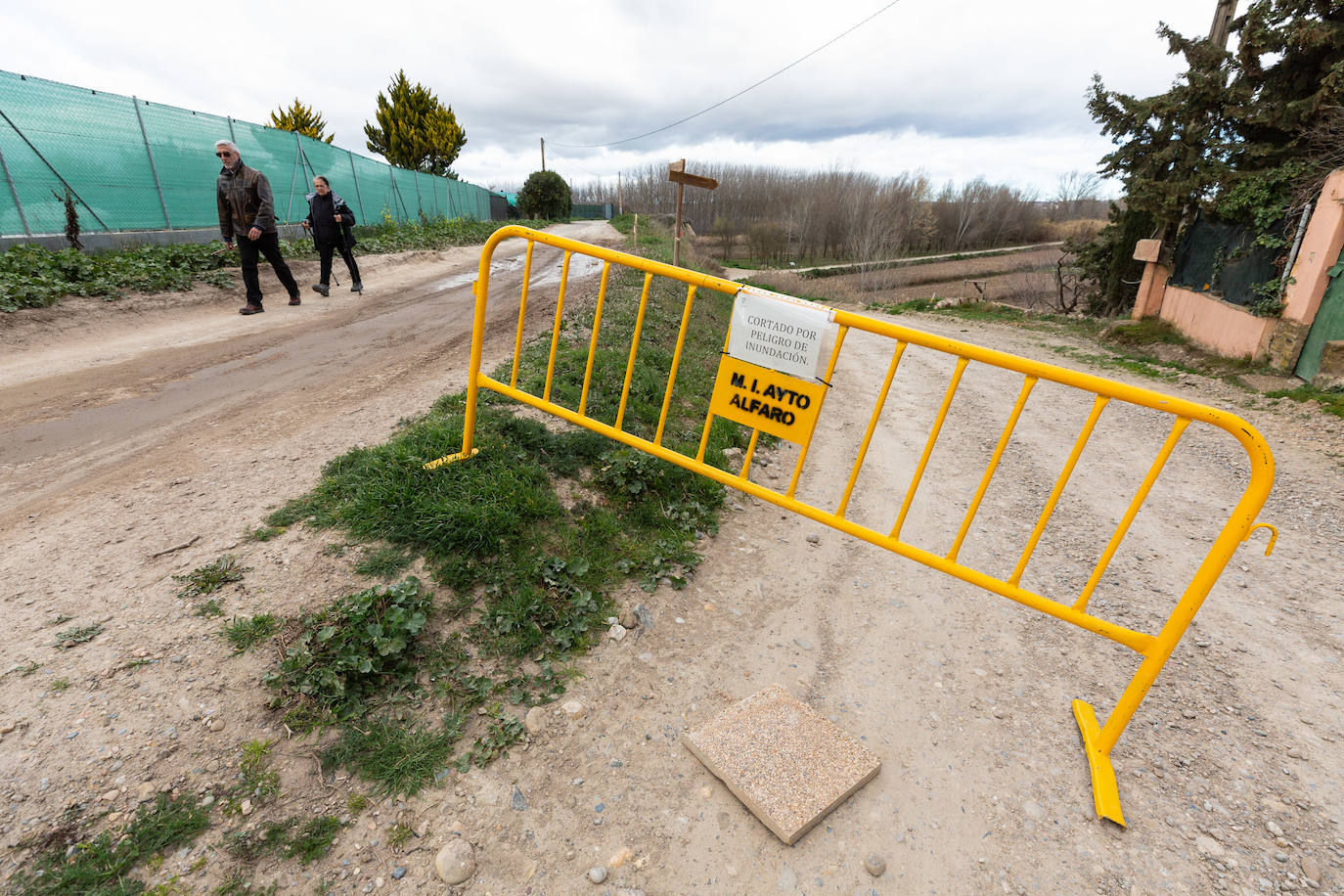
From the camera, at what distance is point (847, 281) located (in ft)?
124

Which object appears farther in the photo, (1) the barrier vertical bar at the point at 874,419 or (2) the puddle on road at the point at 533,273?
(2) the puddle on road at the point at 533,273

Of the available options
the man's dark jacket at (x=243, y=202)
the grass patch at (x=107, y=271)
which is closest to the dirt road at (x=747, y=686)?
the grass patch at (x=107, y=271)

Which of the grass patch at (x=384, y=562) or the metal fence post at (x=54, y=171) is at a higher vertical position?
the metal fence post at (x=54, y=171)

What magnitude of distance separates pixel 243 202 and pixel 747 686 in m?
9.32

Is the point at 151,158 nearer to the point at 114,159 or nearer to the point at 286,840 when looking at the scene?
the point at 114,159

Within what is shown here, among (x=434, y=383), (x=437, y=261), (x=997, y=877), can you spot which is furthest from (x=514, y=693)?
(x=437, y=261)

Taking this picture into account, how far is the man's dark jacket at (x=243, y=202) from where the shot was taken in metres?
7.68

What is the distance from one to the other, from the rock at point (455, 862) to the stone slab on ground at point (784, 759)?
2.98 feet

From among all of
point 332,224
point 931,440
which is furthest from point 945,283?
point 931,440

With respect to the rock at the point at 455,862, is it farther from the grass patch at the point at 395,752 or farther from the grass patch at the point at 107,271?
the grass patch at the point at 107,271

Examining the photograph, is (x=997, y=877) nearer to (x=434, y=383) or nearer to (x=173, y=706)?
(x=173, y=706)

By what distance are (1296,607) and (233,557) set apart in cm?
620

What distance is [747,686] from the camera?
2.71 metres

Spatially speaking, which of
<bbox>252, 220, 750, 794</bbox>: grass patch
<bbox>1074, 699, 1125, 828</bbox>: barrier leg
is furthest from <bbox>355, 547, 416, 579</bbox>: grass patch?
<bbox>1074, 699, 1125, 828</bbox>: barrier leg
